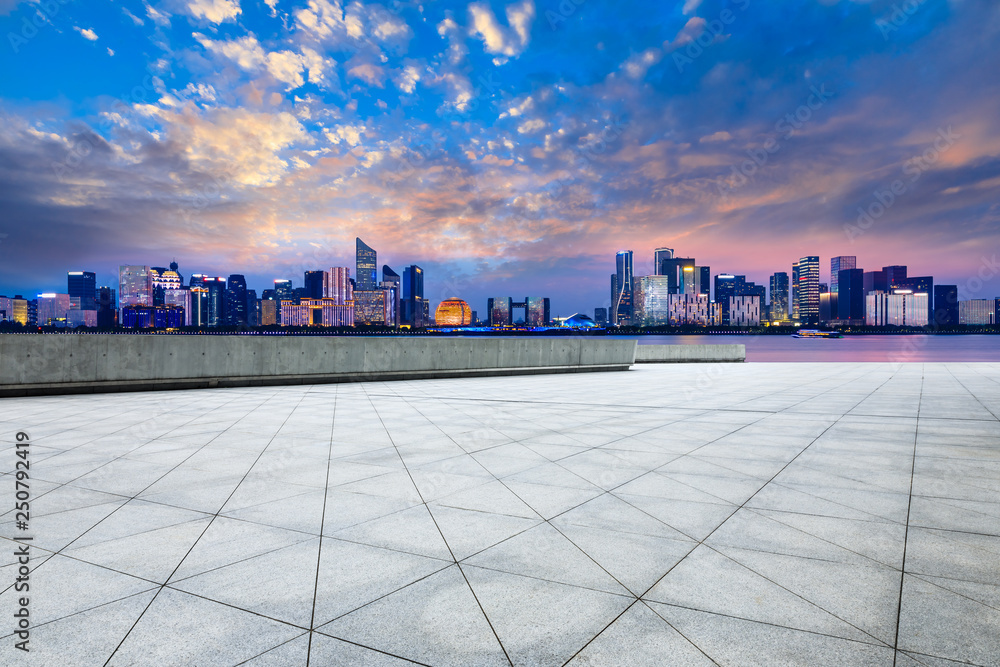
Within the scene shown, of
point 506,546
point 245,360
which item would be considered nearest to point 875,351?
point 245,360

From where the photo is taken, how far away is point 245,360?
1393 centimetres

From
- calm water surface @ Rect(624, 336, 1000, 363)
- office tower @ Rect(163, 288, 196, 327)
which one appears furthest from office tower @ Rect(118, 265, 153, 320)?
calm water surface @ Rect(624, 336, 1000, 363)

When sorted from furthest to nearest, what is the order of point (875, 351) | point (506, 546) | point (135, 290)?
point (135, 290) < point (875, 351) < point (506, 546)

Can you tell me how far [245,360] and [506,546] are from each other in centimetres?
1286

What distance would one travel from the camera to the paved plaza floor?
2.51 m

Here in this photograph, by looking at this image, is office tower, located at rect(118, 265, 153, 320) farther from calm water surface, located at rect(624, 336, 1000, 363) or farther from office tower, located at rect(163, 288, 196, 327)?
calm water surface, located at rect(624, 336, 1000, 363)

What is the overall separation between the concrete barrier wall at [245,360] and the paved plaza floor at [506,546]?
5202 millimetres

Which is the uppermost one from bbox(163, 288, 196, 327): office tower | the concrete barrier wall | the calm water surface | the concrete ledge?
bbox(163, 288, 196, 327): office tower

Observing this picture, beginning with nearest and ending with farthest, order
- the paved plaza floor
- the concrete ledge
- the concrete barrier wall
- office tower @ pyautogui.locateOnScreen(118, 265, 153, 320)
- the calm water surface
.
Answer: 1. the paved plaza floor
2. the concrete barrier wall
3. the concrete ledge
4. the calm water surface
5. office tower @ pyautogui.locateOnScreen(118, 265, 153, 320)

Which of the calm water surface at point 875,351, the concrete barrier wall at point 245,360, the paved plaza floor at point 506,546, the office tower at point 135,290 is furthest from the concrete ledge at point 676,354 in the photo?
the office tower at point 135,290

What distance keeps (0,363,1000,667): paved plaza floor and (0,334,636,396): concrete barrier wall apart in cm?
520

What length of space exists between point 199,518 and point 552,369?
52.4ft

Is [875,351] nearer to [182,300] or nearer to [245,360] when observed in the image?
[245,360]

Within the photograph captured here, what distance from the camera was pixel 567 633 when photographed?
8.44 feet
